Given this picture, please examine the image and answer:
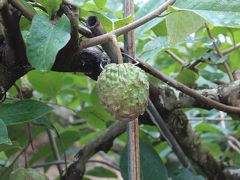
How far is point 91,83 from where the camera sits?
57.9 inches

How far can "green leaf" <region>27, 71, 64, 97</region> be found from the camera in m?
1.16

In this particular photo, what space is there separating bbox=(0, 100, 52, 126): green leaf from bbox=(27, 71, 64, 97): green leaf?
1.15 ft

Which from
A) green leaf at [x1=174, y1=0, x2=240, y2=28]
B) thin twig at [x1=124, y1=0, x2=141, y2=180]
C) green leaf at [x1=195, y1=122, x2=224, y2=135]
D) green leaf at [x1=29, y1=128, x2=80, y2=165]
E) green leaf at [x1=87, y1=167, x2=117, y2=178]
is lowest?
green leaf at [x1=87, y1=167, x2=117, y2=178]

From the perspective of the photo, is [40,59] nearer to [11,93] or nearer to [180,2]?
[180,2]

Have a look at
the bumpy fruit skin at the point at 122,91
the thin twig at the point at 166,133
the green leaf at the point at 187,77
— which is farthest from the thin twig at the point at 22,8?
the green leaf at the point at 187,77

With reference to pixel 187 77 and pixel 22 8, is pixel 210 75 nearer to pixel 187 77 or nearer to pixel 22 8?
pixel 187 77

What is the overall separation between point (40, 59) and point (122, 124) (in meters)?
0.50

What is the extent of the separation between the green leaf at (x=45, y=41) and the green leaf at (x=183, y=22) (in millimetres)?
183

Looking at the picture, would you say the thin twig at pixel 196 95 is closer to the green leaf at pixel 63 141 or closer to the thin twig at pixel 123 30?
the thin twig at pixel 123 30

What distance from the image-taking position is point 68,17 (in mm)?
646

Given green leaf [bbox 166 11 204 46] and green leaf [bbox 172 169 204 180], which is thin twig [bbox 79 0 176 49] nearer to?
green leaf [bbox 166 11 204 46]

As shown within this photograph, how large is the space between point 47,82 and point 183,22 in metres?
0.54

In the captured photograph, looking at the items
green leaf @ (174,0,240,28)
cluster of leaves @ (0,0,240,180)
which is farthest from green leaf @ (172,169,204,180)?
green leaf @ (174,0,240,28)

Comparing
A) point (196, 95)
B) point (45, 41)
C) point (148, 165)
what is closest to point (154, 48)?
point (196, 95)
